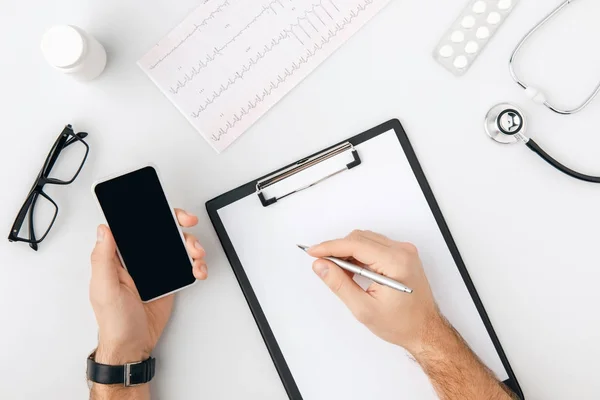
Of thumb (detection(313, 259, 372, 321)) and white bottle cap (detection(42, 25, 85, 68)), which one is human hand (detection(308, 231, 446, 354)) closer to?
thumb (detection(313, 259, 372, 321))

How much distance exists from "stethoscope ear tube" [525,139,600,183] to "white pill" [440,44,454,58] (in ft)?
0.68

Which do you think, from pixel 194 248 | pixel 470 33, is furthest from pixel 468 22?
pixel 194 248

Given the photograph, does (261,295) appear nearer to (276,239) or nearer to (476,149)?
(276,239)

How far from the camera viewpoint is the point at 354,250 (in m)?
0.78

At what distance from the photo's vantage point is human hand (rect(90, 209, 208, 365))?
80cm

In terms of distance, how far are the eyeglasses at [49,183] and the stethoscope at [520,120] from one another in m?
0.72

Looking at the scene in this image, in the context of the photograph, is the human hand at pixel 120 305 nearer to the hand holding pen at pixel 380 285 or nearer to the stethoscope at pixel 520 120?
the hand holding pen at pixel 380 285

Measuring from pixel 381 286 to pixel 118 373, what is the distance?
0.45m

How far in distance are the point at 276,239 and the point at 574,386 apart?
60 cm

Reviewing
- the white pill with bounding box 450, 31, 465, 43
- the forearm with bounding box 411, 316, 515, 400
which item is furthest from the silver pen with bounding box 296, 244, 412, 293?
the white pill with bounding box 450, 31, 465, 43

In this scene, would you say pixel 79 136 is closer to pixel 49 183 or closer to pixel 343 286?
pixel 49 183

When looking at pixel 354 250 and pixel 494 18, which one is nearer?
pixel 354 250

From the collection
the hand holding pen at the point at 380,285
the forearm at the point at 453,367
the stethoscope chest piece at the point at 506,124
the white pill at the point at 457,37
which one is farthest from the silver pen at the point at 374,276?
the white pill at the point at 457,37

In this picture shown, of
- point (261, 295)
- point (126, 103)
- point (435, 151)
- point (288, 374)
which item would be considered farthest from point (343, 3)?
point (288, 374)
